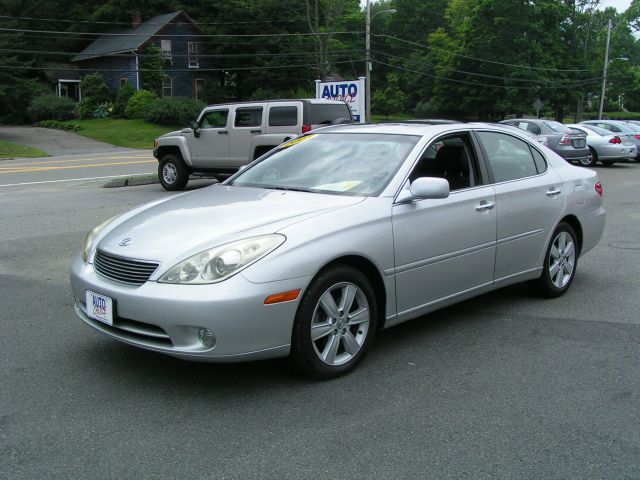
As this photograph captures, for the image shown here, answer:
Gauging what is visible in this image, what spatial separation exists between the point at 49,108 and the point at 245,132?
120 ft

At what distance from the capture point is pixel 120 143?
36.7m

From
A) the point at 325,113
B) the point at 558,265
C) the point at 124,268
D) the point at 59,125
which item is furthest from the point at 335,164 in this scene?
the point at 59,125

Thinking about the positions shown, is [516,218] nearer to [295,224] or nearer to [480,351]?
[480,351]

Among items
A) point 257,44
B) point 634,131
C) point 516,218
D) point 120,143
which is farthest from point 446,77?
point 516,218

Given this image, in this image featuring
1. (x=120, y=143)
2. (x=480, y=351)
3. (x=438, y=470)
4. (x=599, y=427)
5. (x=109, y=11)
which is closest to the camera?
(x=438, y=470)

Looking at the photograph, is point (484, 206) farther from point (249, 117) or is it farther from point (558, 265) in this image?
point (249, 117)

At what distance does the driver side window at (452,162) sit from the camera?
197 inches

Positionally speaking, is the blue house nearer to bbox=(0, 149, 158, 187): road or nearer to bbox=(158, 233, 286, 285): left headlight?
bbox=(0, 149, 158, 187): road

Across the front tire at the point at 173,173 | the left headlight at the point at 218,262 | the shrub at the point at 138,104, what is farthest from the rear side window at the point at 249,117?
the shrub at the point at 138,104

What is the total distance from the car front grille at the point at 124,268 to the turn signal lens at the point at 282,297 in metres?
0.69

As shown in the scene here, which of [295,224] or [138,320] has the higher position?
[295,224]

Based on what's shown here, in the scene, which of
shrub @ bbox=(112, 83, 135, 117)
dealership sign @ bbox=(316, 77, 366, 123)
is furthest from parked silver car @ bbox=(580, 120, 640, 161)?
shrub @ bbox=(112, 83, 135, 117)

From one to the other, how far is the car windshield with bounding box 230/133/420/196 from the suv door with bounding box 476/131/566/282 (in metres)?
0.91

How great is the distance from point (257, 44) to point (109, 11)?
15364 millimetres
